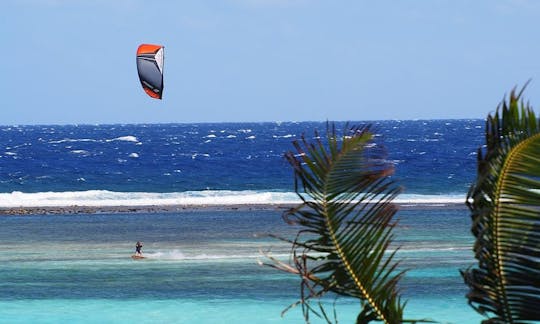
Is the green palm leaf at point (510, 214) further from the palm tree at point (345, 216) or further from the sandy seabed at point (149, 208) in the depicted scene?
the sandy seabed at point (149, 208)

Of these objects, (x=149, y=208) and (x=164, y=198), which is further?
(x=164, y=198)

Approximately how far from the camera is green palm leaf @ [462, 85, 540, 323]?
311 cm

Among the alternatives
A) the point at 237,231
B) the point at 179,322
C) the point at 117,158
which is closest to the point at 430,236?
the point at 237,231

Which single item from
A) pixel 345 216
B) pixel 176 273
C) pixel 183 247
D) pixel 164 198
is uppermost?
pixel 345 216

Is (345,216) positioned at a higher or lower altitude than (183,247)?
higher

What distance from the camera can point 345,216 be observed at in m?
3.32

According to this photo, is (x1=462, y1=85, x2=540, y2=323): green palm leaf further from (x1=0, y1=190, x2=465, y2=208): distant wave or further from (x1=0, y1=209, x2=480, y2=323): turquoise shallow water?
(x1=0, y1=190, x2=465, y2=208): distant wave

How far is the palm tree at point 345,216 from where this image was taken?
3225 mm

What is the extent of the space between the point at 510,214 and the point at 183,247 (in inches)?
786

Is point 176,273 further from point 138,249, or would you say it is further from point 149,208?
point 149,208

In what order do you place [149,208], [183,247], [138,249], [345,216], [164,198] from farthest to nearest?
[164,198] < [149,208] < [183,247] < [138,249] < [345,216]

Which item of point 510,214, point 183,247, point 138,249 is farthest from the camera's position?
point 183,247

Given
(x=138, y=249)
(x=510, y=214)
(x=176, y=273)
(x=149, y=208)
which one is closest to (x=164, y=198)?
(x=149, y=208)

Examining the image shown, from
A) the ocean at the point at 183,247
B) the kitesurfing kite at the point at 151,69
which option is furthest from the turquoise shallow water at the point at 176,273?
the kitesurfing kite at the point at 151,69
